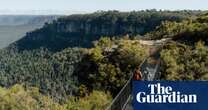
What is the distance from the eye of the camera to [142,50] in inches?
1948

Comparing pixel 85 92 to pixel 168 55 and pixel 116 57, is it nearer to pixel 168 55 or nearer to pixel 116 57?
pixel 116 57

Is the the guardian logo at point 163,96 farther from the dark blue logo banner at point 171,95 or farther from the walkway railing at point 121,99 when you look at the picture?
the walkway railing at point 121,99

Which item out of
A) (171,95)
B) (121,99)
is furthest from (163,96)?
(121,99)

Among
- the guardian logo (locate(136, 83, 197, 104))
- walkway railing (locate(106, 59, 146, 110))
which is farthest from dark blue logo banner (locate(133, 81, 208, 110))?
walkway railing (locate(106, 59, 146, 110))

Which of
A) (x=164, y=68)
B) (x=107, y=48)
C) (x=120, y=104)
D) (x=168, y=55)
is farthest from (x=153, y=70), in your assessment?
(x=107, y=48)

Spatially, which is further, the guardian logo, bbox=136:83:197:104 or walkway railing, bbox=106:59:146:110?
walkway railing, bbox=106:59:146:110

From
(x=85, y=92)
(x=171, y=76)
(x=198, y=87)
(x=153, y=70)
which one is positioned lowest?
(x=85, y=92)

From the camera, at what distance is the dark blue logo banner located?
13688 mm

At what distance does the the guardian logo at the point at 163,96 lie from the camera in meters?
13.7

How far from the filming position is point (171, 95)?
1377cm

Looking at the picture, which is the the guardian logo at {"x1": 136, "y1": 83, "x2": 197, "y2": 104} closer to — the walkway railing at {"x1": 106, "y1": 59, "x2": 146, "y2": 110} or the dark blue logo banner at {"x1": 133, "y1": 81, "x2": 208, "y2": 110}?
the dark blue logo banner at {"x1": 133, "y1": 81, "x2": 208, "y2": 110}

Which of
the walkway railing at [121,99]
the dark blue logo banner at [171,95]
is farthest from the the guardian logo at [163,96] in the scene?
the walkway railing at [121,99]

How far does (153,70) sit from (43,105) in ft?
192

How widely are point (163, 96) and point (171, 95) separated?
0.17 m
